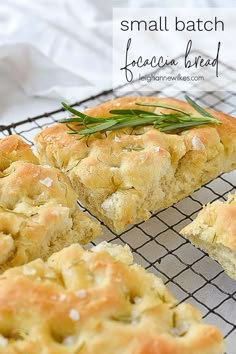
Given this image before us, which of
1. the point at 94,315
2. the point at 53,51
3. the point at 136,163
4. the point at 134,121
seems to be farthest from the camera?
the point at 53,51

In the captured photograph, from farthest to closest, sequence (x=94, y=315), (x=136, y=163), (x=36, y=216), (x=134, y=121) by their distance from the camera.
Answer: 1. (x=134, y=121)
2. (x=136, y=163)
3. (x=36, y=216)
4. (x=94, y=315)

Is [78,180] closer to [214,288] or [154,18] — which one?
[214,288]

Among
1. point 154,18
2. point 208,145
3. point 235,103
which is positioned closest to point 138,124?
point 208,145

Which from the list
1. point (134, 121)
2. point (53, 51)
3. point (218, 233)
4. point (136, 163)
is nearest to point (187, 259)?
point (218, 233)

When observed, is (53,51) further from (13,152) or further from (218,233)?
(218,233)

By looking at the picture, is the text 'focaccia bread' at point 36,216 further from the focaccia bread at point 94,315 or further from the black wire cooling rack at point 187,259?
the black wire cooling rack at point 187,259

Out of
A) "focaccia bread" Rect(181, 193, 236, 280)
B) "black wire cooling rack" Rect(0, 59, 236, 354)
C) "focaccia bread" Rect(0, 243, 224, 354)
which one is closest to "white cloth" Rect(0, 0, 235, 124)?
"black wire cooling rack" Rect(0, 59, 236, 354)
